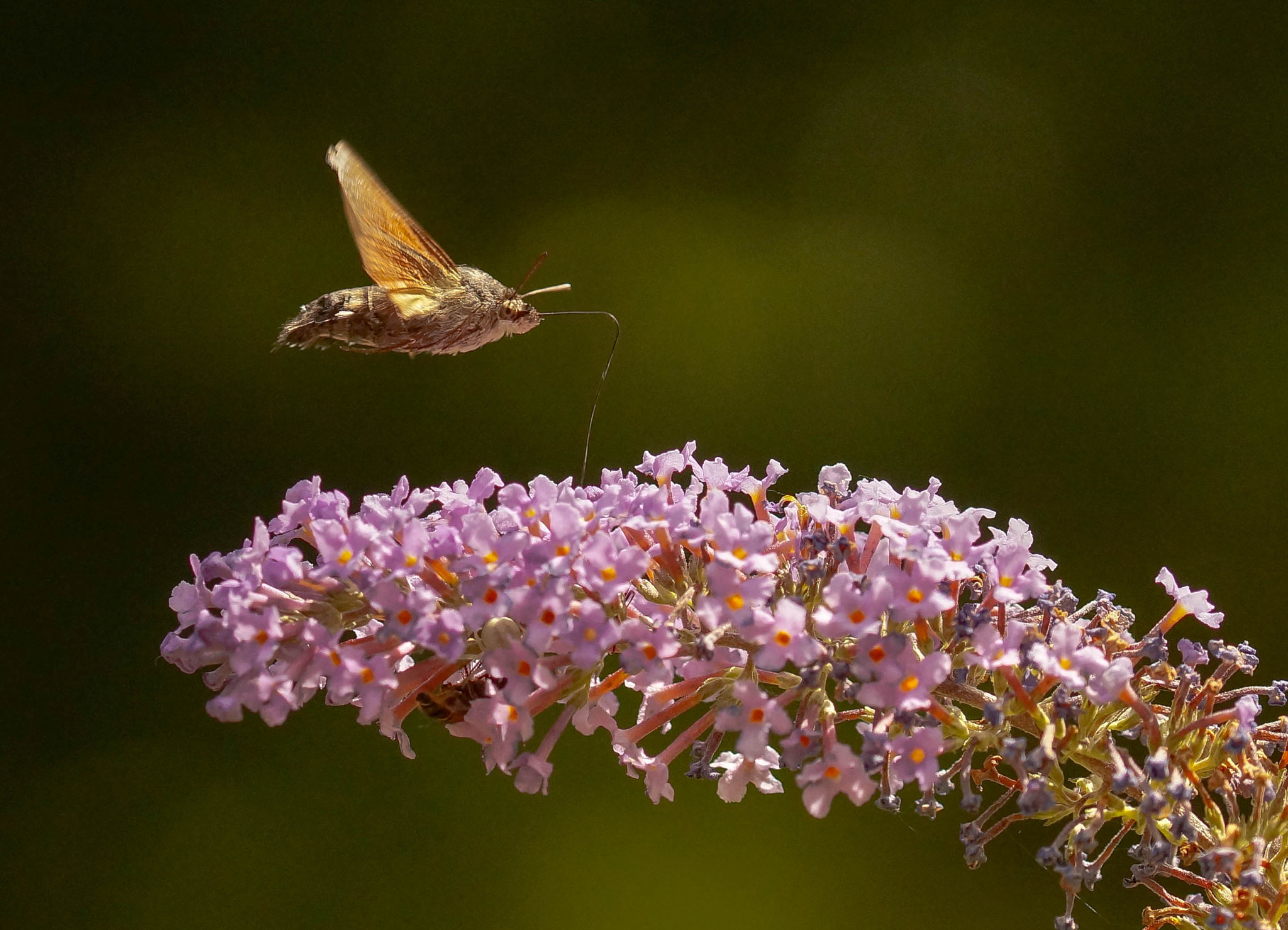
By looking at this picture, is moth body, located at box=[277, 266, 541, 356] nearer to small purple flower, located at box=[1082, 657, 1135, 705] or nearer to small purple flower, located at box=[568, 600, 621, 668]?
small purple flower, located at box=[568, 600, 621, 668]

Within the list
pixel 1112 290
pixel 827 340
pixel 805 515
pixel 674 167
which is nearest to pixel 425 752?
pixel 827 340

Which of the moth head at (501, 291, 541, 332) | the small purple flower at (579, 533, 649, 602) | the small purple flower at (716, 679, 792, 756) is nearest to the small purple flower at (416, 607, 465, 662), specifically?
the small purple flower at (579, 533, 649, 602)

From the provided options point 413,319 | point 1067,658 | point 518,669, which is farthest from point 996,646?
point 413,319

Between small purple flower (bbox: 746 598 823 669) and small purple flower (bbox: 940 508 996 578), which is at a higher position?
small purple flower (bbox: 940 508 996 578)

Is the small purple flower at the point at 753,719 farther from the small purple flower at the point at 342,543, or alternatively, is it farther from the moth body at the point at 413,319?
the moth body at the point at 413,319

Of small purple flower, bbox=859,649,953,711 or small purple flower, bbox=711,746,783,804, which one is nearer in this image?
small purple flower, bbox=859,649,953,711

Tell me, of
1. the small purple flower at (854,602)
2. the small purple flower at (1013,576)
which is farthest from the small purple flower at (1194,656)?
the small purple flower at (854,602)
